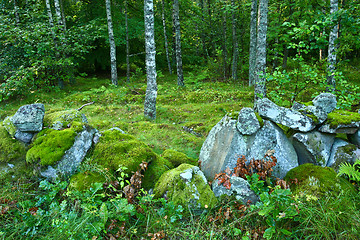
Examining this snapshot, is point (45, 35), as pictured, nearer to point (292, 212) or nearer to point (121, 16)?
point (121, 16)

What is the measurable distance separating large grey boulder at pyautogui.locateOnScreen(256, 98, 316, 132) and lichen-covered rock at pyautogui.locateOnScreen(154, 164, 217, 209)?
195 cm

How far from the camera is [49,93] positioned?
1287 centimetres

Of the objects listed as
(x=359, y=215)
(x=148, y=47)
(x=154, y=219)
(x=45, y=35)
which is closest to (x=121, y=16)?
(x=45, y=35)

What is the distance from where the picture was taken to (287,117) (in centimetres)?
461

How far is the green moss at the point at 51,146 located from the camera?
4078 millimetres

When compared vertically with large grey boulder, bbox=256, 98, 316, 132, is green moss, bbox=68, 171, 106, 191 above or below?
below

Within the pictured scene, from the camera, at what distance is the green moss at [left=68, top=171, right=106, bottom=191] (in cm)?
376

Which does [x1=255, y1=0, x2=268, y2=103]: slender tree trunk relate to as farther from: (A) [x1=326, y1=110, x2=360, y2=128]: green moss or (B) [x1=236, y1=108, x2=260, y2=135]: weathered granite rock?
(B) [x1=236, y1=108, x2=260, y2=135]: weathered granite rock

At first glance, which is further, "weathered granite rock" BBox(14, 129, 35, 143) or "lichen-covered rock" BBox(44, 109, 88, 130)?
"lichen-covered rock" BBox(44, 109, 88, 130)

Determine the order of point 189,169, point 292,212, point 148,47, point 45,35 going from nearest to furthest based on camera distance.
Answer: point 292,212
point 189,169
point 148,47
point 45,35

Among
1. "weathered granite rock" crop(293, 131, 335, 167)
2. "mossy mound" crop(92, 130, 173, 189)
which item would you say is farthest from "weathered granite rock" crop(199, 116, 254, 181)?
"weathered granite rock" crop(293, 131, 335, 167)

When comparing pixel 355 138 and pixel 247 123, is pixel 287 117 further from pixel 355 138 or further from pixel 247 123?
pixel 355 138

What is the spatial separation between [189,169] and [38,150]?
2.86 m

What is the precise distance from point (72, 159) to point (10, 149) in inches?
56.6
